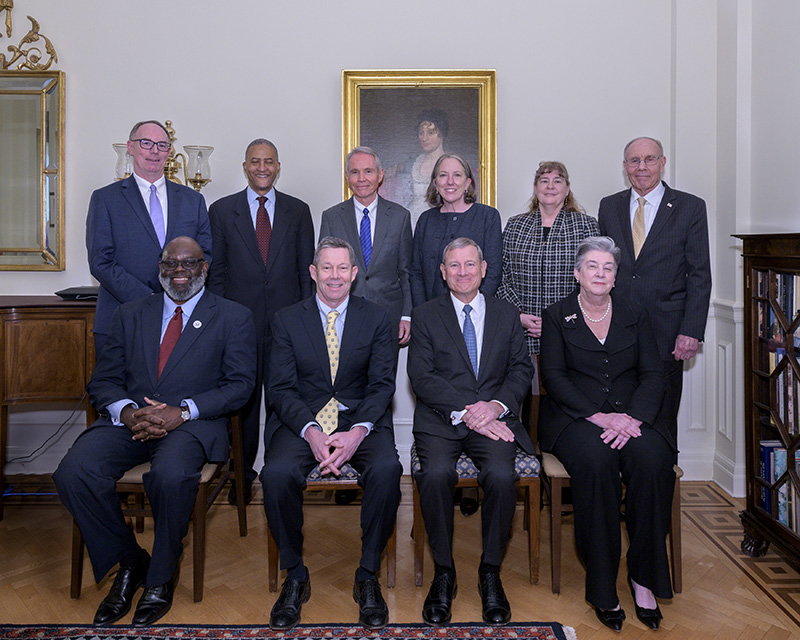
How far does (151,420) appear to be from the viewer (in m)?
2.88

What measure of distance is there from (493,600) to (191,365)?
5.36 ft

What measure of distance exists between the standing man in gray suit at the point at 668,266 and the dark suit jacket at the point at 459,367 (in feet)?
2.79

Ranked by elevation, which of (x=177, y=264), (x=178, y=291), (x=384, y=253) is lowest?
(x=178, y=291)

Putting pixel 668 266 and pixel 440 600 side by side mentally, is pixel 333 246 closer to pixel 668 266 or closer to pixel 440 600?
pixel 440 600

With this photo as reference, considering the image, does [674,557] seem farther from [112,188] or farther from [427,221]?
[112,188]

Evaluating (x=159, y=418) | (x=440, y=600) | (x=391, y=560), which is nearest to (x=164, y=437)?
(x=159, y=418)

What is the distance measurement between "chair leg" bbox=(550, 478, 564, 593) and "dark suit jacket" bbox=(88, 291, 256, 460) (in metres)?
1.45

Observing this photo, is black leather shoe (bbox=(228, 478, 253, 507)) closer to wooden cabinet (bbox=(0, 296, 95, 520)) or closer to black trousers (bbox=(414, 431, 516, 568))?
wooden cabinet (bbox=(0, 296, 95, 520))

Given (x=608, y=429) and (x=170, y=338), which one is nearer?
(x=608, y=429)

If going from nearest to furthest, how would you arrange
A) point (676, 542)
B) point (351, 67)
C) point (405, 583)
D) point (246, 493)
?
1. point (676, 542)
2. point (405, 583)
3. point (246, 493)
4. point (351, 67)

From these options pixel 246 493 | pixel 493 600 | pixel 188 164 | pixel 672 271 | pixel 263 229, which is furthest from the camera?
pixel 188 164

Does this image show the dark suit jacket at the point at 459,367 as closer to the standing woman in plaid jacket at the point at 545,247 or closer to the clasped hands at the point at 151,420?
the standing woman in plaid jacket at the point at 545,247

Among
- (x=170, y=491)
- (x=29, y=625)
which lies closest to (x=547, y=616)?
(x=170, y=491)

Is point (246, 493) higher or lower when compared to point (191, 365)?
lower
